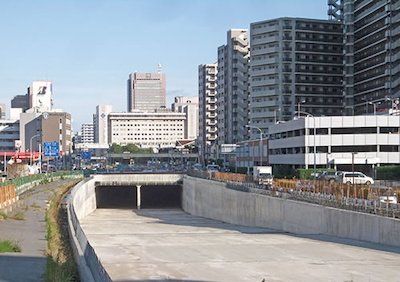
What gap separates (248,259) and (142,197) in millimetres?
86850

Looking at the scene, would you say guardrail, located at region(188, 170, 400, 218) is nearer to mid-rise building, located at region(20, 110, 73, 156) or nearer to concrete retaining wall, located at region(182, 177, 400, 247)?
concrete retaining wall, located at region(182, 177, 400, 247)

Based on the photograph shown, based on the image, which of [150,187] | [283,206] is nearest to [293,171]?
[150,187]

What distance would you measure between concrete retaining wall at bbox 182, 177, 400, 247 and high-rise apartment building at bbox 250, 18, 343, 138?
70533 mm

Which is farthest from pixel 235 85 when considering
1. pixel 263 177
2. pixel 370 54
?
pixel 263 177

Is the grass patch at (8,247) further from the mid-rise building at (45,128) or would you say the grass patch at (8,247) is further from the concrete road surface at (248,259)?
the mid-rise building at (45,128)

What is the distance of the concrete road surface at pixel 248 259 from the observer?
26484mm

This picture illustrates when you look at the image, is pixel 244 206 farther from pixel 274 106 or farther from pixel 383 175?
pixel 274 106

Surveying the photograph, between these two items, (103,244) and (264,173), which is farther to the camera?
(264,173)

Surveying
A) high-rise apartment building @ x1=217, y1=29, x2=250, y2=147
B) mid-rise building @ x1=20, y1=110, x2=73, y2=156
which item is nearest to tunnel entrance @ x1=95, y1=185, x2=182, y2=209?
high-rise apartment building @ x1=217, y1=29, x2=250, y2=147

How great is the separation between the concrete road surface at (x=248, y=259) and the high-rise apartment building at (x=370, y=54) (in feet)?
286

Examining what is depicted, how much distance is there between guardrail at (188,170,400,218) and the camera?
1499 inches

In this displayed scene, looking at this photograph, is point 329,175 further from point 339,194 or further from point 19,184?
point 19,184

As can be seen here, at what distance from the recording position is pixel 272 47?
157375 mm

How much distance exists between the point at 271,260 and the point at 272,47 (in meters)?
130
